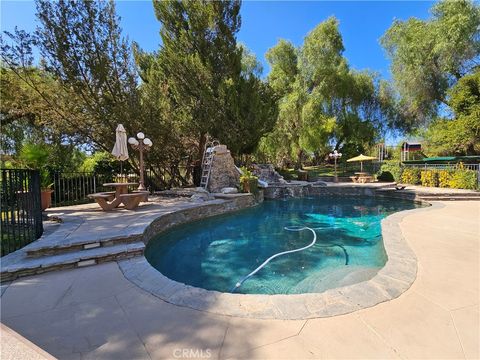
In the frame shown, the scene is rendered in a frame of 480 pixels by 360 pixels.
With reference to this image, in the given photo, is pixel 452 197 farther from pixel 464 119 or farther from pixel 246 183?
pixel 246 183

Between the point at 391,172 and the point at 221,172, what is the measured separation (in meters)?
13.7

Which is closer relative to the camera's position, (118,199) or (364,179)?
(118,199)

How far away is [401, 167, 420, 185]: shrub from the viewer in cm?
1510

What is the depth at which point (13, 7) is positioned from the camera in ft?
24.3

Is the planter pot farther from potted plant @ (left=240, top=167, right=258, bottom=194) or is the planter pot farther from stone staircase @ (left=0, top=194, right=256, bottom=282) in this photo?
potted plant @ (left=240, top=167, right=258, bottom=194)

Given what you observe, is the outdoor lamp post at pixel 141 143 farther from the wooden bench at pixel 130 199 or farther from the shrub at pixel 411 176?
the shrub at pixel 411 176

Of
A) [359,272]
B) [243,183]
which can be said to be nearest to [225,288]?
[359,272]

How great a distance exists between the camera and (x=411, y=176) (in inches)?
607

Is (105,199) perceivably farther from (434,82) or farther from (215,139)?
(434,82)

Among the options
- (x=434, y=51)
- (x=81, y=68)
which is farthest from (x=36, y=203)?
(x=434, y=51)

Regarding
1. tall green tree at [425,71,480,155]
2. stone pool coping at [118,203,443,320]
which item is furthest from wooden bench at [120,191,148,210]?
tall green tree at [425,71,480,155]

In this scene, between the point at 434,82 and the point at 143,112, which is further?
the point at 434,82

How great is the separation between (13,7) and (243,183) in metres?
9.68

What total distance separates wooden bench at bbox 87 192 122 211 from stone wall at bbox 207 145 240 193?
14.6ft
